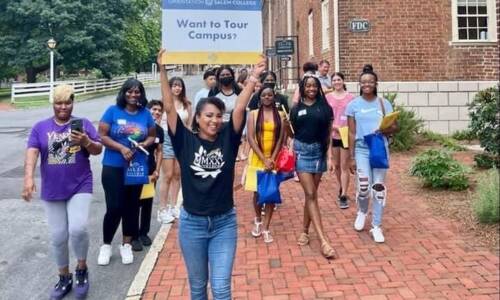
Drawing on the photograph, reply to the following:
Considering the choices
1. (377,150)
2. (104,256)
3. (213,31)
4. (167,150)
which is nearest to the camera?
(213,31)

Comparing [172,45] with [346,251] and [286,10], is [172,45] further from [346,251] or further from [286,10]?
[286,10]

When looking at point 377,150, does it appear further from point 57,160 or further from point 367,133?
point 57,160

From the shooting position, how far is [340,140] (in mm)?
7801

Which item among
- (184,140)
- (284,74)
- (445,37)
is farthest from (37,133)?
(284,74)

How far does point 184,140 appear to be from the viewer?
377cm

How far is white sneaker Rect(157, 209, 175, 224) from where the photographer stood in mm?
7207

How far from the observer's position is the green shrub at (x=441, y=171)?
8281 mm

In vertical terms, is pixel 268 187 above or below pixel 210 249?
above

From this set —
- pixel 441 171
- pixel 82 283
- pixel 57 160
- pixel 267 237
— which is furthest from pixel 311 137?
pixel 441 171

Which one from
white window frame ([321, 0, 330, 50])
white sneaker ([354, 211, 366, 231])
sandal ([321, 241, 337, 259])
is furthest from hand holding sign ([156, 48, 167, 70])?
white window frame ([321, 0, 330, 50])

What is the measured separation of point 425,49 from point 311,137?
946 centimetres

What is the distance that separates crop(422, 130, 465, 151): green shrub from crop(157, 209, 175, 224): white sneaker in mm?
6802

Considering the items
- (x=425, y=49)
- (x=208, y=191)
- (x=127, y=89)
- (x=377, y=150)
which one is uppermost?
(x=425, y=49)

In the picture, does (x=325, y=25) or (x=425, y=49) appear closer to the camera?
(x=425, y=49)
